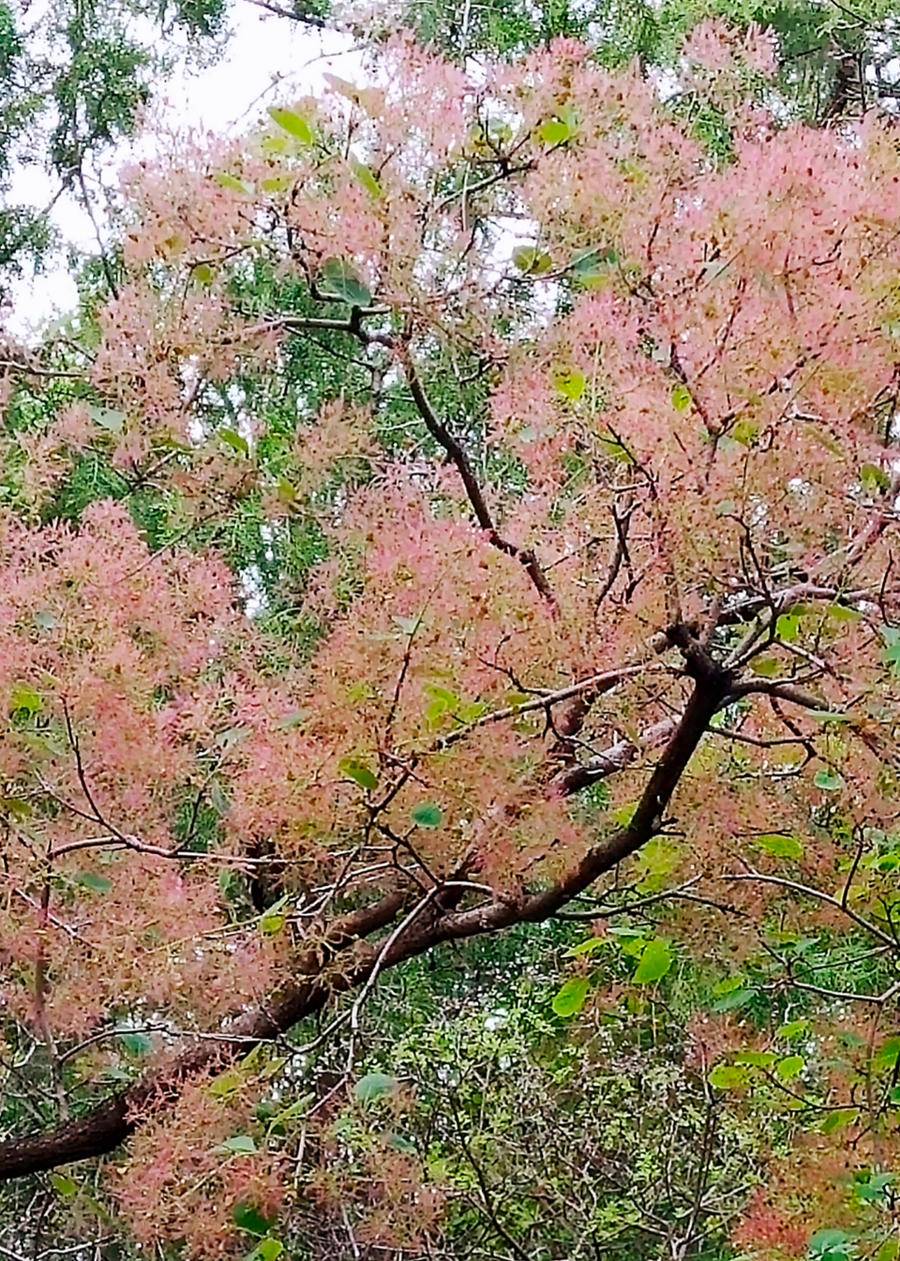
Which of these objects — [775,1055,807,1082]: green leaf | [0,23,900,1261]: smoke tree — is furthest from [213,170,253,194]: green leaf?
[775,1055,807,1082]: green leaf

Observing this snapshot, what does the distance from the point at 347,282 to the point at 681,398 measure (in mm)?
357

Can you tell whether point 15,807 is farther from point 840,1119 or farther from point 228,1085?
point 840,1119

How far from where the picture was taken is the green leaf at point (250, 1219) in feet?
5.16

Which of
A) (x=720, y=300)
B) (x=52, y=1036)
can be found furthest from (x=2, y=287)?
(x=720, y=300)

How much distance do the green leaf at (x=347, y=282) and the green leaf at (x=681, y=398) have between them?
33 centimetres

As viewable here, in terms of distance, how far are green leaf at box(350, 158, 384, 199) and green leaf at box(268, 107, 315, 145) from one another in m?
0.05

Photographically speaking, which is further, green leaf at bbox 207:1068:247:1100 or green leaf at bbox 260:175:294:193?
green leaf at bbox 207:1068:247:1100

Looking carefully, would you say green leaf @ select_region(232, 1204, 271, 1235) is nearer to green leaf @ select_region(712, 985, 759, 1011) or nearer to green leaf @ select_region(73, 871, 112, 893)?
green leaf @ select_region(73, 871, 112, 893)

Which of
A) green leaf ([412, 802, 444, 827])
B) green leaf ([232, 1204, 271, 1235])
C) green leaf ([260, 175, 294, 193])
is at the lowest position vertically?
green leaf ([232, 1204, 271, 1235])

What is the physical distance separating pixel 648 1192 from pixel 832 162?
2039mm

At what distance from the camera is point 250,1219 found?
1.57m

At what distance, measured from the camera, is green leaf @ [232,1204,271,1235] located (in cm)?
157

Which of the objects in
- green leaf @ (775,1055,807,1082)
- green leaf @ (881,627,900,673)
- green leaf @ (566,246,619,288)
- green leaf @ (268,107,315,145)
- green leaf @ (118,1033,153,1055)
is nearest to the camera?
green leaf @ (881,627,900,673)

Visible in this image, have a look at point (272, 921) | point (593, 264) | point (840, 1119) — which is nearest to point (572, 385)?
point (593, 264)
